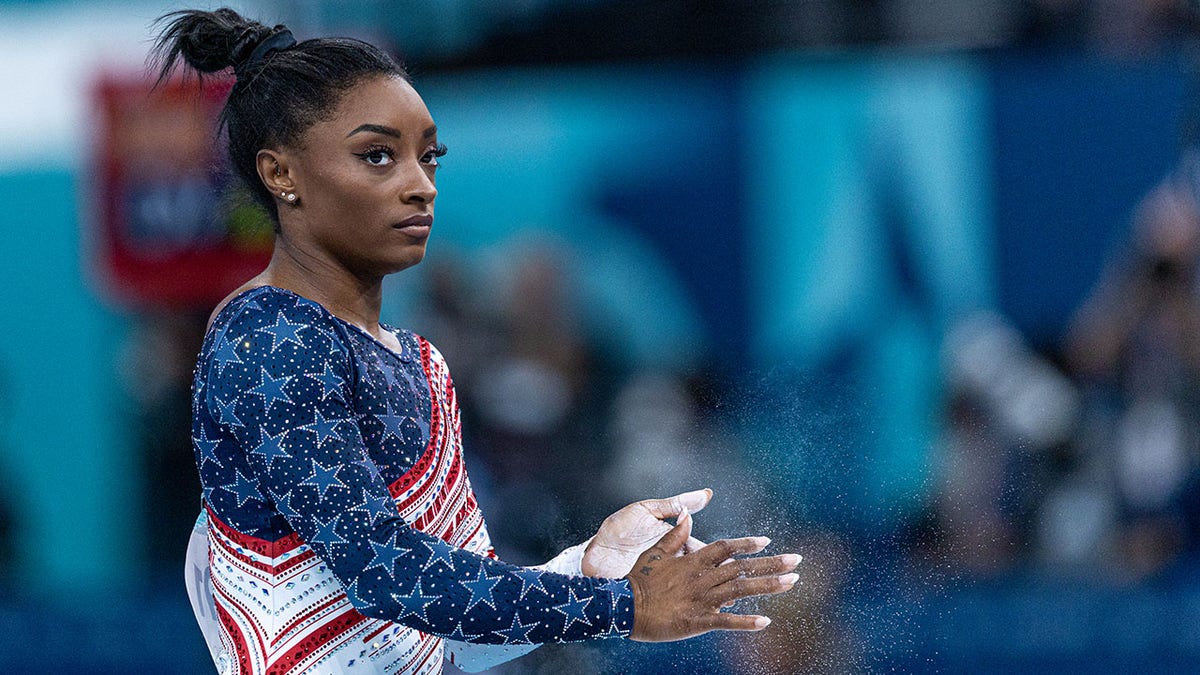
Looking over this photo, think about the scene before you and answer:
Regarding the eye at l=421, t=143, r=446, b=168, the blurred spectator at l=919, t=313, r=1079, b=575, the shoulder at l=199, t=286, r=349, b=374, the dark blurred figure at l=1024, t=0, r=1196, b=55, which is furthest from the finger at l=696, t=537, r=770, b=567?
the dark blurred figure at l=1024, t=0, r=1196, b=55

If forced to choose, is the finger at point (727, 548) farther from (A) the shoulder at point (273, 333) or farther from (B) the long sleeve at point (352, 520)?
(A) the shoulder at point (273, 333)

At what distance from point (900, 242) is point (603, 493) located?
2.60m

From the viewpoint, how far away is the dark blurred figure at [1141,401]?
5031mm

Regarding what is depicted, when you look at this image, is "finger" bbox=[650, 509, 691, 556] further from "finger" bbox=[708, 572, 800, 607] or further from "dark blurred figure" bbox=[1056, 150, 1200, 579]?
"dark blurred figure" bbox=[1056, 150, 1200, 579]

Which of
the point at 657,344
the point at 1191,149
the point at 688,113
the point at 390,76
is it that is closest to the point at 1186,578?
the point at 1191,149

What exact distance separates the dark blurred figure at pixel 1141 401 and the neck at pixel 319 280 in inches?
133

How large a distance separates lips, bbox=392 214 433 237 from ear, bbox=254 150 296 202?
161 millimetres

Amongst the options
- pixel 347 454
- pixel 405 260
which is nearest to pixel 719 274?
pixel 405 260

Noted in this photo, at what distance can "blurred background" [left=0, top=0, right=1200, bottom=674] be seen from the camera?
4973 millimetres

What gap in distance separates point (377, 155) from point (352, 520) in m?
0.52

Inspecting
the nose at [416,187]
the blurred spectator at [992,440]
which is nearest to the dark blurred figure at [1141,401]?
the blurred spectator at [992,440]

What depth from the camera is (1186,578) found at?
16.1ft

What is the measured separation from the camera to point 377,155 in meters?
2.08

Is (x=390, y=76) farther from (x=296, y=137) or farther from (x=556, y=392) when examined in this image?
(x=556, y=392)
